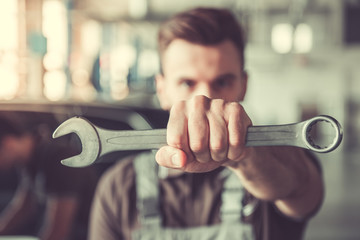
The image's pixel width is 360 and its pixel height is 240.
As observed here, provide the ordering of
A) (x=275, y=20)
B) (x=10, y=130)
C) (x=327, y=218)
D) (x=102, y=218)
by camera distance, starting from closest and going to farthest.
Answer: (x=102, y=218) < (x=10, y=130) < (x=327, y=218) < (x=275, y=20)

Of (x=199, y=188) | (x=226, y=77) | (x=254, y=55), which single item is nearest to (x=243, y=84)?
(x=226, y=77)

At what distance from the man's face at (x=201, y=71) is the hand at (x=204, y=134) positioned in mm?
439

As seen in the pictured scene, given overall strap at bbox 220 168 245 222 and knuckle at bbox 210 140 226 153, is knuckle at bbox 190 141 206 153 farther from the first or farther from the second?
overall strap at bbox 220 168 245 222

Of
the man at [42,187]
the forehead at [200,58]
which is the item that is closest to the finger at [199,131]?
the forehead at [200,58]

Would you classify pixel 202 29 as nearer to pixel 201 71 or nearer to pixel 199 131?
pixel 201 71

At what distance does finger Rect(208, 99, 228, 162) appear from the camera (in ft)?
1.46

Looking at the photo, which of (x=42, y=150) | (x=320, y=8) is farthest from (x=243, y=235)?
(x=320, y=8)

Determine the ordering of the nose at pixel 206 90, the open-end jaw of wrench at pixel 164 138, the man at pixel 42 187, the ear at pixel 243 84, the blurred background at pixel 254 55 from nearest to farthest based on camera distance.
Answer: the open-end jaw of wrench at pixel 164 138, the nose at pixel 206 90, the ear at pixel 243 84, the man at pixel 42 187, the blurred background at pixel 254 55

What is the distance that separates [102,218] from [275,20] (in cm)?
815

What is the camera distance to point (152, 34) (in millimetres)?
8656

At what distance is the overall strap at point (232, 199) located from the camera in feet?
3.07

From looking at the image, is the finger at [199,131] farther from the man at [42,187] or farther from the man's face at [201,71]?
the man at [42,187]

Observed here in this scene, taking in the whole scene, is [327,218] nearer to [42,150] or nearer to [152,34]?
[42,150]

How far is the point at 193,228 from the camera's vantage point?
3.26 ft
